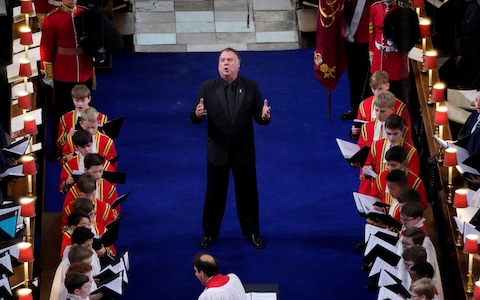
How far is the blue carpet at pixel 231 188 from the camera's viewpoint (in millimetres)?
12258

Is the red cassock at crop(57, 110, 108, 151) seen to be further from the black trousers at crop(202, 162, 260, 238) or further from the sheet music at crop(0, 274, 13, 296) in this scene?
the sheet music at crop(0, 274, 13, 296)

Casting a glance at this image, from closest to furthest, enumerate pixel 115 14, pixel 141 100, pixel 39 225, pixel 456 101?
pixel 39 225
pixel 456 101
pixel 141 100
pixel 115 14

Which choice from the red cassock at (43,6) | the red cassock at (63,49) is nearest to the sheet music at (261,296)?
the red cassock at (63,49)

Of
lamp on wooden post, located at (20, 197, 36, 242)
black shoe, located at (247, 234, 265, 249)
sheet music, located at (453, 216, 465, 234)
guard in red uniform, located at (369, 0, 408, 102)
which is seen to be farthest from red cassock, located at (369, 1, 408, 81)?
lamp on wooden post, located at (20, 197, 36, 242)

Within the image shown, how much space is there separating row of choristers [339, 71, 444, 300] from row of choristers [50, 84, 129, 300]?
2.08 metres

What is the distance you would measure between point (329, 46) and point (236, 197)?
277 centimetres

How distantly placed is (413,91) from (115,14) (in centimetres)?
415

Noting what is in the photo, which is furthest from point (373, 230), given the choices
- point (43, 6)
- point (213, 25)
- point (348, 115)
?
point (213, 25)

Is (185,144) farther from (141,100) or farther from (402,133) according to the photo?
(402,133)

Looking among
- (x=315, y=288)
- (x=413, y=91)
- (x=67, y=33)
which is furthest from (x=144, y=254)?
(x=413, y=91)

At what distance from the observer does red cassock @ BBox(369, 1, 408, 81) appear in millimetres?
13766

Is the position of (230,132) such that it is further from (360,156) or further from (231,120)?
(360,156)

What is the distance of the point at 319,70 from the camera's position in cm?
1483

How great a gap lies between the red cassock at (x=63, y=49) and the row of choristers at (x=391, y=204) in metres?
2.86
